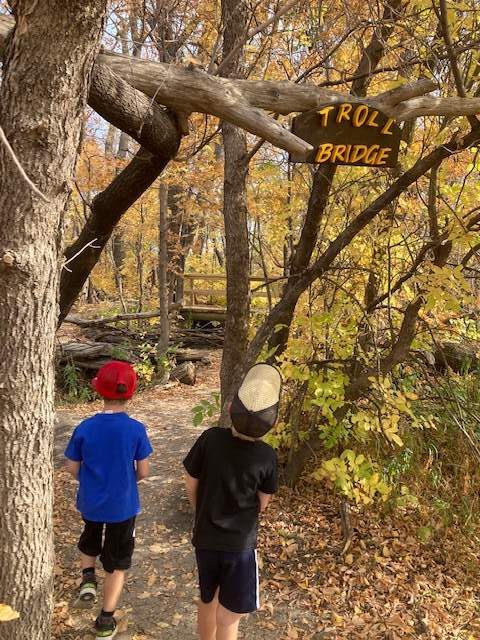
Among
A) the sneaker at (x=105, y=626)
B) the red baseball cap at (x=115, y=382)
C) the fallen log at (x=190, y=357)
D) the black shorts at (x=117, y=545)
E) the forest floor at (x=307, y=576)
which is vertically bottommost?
the forest floor at (x=307, y=576)

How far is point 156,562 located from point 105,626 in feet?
3.35

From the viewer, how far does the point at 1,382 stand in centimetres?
212

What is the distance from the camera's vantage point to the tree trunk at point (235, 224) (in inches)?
167

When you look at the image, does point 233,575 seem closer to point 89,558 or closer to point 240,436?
point 240,436

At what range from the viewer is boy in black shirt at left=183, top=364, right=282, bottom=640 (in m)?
2.42

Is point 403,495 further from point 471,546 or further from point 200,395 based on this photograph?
point 200,395

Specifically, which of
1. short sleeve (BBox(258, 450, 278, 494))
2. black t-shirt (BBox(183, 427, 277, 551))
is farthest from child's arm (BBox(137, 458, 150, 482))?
short sleeve (BBox(258, 450, 278, 494))

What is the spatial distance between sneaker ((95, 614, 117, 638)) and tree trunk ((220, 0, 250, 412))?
1.71 m

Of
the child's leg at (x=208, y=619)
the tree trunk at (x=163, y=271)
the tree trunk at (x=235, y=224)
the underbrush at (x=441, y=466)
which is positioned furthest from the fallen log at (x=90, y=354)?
the child's leg at (x=208, y=619)

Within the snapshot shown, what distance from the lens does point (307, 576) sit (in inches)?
159

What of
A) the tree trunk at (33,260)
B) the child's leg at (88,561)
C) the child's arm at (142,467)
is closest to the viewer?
the tree trunk at (33,260)

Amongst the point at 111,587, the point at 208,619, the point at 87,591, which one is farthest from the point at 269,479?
the point at 87,591

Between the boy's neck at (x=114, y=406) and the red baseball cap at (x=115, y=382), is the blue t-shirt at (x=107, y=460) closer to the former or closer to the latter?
the boy's neck at (x=114, y=406)

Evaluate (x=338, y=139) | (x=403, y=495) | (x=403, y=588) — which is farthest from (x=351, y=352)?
(x=338, y=139)
